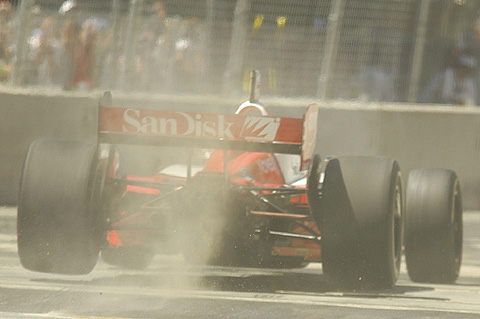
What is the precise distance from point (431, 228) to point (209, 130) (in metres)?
1.88

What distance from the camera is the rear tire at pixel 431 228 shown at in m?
7.61

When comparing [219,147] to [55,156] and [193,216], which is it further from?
[55,156]

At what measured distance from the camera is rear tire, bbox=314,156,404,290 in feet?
22.0

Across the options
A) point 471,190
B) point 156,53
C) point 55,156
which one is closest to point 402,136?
point 471,190

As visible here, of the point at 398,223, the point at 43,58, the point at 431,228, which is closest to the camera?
the point at 398,223

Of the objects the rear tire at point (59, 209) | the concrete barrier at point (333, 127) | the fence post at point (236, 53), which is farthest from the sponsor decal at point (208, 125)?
the fence post at point (236, 53)

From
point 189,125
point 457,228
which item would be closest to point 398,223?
point 457,228

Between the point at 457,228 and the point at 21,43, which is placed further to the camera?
the point at 21,43

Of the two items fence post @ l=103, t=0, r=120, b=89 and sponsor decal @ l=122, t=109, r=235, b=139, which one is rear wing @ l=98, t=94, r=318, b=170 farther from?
fence post @ l=103, t=0, r=120, b=89

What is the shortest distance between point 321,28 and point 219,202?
647cm

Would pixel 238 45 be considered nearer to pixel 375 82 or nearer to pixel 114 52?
pixel 114 52

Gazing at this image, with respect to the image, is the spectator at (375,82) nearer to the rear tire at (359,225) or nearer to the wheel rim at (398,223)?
the wheel rim at (398,223)

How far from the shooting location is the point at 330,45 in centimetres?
1295

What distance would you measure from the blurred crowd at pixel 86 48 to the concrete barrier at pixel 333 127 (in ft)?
1.10
